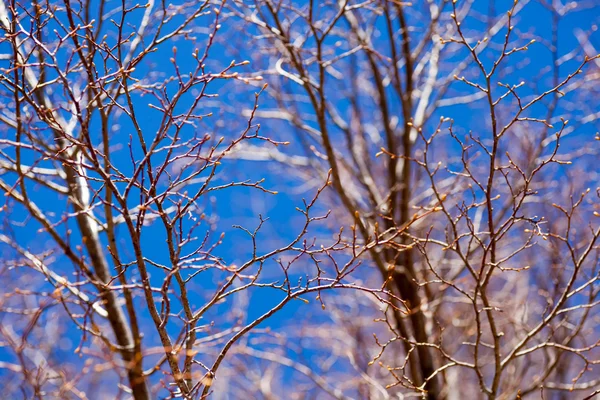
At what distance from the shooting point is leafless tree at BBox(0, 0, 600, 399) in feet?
8.13

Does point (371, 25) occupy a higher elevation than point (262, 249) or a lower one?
lower

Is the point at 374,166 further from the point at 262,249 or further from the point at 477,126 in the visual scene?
the point at 262,249

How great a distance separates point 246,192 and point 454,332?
5.56 meters

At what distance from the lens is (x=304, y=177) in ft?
24.3

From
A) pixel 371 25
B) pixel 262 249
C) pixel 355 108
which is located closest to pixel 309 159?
pixel 355 108

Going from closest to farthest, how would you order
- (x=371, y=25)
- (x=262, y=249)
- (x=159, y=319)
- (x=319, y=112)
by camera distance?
1. (x=159, y=319)
2. (x=319, y=112)
3. (x=371, y=25)
4. (x=262, y=249)

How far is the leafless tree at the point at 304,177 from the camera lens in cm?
248

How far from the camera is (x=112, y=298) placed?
369cm

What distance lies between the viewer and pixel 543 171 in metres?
8.52

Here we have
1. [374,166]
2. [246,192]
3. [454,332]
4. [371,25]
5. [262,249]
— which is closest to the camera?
[371,25]

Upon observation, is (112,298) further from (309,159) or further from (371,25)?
(371,25)

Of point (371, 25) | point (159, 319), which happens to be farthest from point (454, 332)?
point (159, 319)

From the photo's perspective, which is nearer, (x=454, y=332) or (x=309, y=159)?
(x=309, y=159)

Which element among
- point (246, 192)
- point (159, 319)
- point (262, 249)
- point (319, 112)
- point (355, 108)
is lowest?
point (159, 319)
